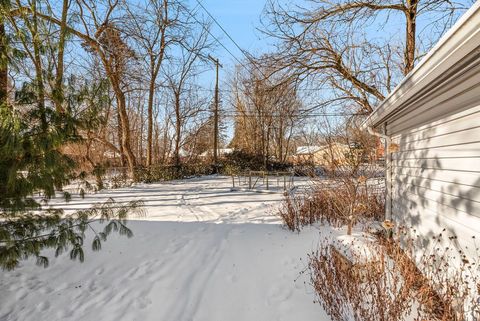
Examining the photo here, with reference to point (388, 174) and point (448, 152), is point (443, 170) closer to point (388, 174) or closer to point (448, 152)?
point (448, 152)

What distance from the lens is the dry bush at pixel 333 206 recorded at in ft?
15.7

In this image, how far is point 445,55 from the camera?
1.69 metres

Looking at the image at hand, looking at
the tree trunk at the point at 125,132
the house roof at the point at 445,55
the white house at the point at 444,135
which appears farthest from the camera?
the tree trunk at the point at 125,132

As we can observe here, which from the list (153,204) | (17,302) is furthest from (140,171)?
(17,302)

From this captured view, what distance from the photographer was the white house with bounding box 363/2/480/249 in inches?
67.4

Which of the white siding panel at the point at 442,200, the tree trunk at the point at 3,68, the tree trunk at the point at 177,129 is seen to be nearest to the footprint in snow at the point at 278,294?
the white siding panel at the point at 442,200

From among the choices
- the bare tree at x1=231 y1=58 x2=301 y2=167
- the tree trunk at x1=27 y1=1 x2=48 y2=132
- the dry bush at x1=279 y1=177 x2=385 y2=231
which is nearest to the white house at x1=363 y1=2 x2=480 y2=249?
the dry bush at x1=279 y1=177 x2=385 y2=231

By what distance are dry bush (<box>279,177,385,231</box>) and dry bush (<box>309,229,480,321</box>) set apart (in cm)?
205

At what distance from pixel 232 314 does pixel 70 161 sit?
7.32 feet

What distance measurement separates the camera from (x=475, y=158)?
2100mm

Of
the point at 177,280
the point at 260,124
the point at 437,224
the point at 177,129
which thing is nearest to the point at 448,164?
the point at 437,224

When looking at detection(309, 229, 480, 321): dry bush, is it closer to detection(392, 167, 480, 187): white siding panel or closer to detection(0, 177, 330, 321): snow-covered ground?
detection(0, 177, 330, 321): snow-covered ground

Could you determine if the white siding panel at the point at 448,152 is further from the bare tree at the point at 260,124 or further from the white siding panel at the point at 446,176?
the bare tree at the point at 260,124

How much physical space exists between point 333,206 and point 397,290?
2.95m
